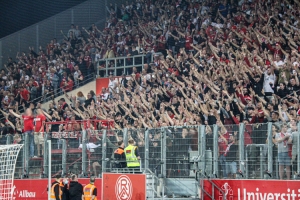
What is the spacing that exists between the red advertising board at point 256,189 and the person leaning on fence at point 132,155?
201 centimetres

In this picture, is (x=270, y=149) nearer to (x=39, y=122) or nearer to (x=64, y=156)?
(x=64, y=156)

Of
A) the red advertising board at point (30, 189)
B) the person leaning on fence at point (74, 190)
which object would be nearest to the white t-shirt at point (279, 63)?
the person leaning on fence at point (74, 190)

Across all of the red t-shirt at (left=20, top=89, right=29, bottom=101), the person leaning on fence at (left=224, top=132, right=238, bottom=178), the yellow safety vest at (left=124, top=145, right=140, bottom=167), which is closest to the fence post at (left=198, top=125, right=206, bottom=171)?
the person leaning on fence at (left=224, top=132, right=238, bottom=178)

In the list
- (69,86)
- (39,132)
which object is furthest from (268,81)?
(69,86)

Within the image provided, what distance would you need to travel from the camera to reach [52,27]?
35.8 meters

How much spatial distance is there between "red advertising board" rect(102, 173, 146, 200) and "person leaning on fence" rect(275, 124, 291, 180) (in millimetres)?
3722

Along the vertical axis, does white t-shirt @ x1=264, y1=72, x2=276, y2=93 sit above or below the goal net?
above

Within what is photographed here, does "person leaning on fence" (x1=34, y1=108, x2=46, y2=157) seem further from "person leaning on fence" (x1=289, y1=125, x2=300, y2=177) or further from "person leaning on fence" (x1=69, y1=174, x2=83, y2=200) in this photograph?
"person leaning on fence" (x1=289, y1=125, x2=300, y2=177)

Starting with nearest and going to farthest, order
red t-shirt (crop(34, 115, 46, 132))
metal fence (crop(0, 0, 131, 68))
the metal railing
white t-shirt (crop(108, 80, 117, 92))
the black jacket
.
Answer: the black jacket
red t-shirt (crop(34, 115, 46, 132))
white t-shirt (crop(108, 80, 117, 92))
the metal railing
metal fence (crop(0, 0, 131, 68))

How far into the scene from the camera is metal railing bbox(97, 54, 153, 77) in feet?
94.8

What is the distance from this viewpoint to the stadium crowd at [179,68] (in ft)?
66.1

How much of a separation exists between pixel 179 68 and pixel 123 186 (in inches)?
318

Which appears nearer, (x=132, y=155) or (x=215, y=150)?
(x=215, y=150)

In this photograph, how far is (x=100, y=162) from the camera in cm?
1950
